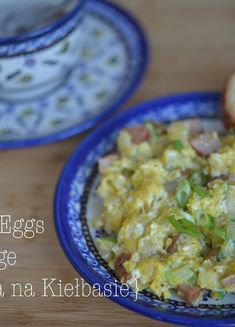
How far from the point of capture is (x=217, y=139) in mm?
1278

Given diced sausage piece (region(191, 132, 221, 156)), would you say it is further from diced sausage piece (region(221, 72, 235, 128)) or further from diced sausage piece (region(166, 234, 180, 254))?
diced sausage piece (region(166, 234, 180, 254))

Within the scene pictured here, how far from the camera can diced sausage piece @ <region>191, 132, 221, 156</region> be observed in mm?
1248

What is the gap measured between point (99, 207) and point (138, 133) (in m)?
0.19

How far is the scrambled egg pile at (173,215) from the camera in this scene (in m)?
1.04

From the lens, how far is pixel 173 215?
1.09m

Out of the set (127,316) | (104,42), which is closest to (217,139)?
(127,316)

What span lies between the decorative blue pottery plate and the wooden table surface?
0.22ft

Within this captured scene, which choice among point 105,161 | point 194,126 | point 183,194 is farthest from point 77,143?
point 183,194

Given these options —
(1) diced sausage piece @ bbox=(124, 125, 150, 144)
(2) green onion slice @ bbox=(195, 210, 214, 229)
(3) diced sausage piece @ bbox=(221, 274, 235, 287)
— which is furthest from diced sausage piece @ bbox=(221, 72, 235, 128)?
(3) diced sausage piece @ bbox=(221, 274, 235, 287)

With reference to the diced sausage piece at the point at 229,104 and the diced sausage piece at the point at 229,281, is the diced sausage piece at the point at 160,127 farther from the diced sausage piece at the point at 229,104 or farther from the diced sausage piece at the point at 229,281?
the diced sausage piece at the point at 229,281

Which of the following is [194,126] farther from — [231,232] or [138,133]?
[231,232]

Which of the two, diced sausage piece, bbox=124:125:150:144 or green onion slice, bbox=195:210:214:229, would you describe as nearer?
green onion slice, bbox=195:210:214:229

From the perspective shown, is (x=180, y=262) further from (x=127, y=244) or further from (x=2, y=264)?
(x=2, y=264)

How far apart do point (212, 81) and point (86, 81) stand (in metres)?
0.34
